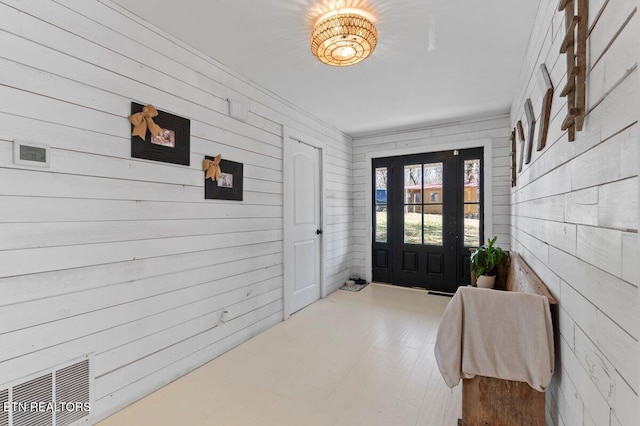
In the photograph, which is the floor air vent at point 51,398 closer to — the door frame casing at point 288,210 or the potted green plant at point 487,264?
the door frame casing at point 288,210

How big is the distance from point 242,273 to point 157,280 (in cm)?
86

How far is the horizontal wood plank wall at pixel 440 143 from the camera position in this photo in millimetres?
4004

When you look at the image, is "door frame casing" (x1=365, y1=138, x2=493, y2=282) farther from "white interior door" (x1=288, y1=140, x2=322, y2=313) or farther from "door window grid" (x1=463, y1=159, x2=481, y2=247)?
"white interior door" (x1=288, y1=140, x2=322, y2=313)

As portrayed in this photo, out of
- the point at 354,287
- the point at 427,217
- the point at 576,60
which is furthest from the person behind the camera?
the point at 354,287

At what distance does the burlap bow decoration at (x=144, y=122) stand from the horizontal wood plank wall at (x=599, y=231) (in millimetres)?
2353

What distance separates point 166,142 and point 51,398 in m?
1.66

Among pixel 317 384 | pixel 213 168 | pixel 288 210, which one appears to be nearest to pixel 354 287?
pixel 288 210

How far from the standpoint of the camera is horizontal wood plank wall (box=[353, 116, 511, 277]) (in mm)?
4004

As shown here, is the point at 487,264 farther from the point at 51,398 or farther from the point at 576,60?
the point at 51,398

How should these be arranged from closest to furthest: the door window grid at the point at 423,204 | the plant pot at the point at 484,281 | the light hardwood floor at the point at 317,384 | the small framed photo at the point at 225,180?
the light hardwood floor at the point at 317,384 < the plant pot at the point at 484,281 < the small framed photo at the point at 225,180 < the door window grid at the point at 423,204

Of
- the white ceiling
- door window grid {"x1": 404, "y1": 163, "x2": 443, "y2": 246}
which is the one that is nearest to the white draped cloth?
the white ceiling

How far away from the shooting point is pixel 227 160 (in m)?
2.70

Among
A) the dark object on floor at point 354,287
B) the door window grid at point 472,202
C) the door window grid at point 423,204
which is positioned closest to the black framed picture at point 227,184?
the dark object on floor at point 354,287

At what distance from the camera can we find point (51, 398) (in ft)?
5.23
